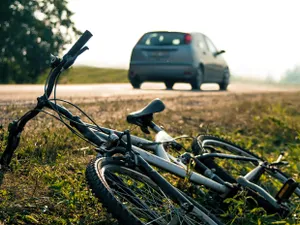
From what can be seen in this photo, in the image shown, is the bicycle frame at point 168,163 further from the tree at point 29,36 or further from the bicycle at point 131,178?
the tree at point 29,36

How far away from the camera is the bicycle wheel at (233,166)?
563 centimetres

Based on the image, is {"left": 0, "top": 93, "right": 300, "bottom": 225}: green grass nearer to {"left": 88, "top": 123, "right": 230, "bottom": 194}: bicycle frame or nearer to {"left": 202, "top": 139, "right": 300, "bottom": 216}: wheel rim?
{"left": 88, "top": 123, "right": 230, "bottom": 194}: bicycle frame

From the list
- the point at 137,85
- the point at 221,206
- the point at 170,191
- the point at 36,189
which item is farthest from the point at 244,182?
the point at 137,85

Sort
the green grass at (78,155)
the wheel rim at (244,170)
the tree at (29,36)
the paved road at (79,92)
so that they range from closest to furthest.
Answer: the green grass at (78,155), the wheel rim at (244,170), the paved road at (79,92), the tree at (29,36)

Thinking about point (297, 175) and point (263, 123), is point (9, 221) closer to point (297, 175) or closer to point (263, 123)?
point (297, 175)

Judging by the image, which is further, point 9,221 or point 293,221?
point 293,221

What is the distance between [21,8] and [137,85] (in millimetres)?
16531

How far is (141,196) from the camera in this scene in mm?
4180

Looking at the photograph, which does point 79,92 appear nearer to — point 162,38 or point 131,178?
point 162,38

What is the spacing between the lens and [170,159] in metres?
4.86

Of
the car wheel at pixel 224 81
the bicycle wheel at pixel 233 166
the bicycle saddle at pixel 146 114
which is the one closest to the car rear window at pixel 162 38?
the car wheel at pixel 224 81

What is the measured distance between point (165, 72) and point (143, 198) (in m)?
13.8

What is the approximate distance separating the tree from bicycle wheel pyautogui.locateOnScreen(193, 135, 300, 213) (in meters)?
27.9

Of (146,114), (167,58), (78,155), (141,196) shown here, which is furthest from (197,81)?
(141,196)
